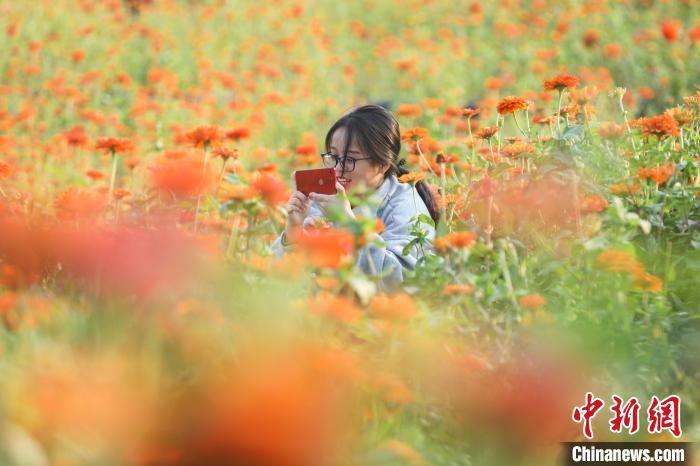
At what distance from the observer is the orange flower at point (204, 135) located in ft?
7.08

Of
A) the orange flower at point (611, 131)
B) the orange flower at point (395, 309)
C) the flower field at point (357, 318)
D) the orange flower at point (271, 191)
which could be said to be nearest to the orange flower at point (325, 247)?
the flower field at point (357, 318)

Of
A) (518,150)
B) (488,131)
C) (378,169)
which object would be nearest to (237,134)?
(378,169)

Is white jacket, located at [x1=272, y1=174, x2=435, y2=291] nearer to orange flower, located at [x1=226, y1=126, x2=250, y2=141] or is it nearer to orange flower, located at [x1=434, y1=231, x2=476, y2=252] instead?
orange flower, located at [x1=226, y1=126, x2=250, y2=141]

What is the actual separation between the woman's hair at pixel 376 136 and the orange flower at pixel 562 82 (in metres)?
0.60

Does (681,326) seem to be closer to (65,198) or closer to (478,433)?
(478,433)

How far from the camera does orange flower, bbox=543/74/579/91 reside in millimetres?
2223

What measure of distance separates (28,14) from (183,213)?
220 inches

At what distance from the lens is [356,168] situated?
2.63 m

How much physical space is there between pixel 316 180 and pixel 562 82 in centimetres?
69

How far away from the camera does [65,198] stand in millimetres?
2049

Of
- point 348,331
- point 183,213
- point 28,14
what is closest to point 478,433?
point 348,331

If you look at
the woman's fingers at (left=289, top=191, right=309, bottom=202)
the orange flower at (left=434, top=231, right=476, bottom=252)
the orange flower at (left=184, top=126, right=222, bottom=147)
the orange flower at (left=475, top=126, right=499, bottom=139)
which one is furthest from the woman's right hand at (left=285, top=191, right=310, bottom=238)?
the orange flower at (left=434, top=231, right=476, bottom=252)

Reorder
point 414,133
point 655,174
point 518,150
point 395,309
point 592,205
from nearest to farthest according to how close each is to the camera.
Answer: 1. point 395,309
2. point 592,205
3. point 655,174
4. point 518,150
5. point 414,133

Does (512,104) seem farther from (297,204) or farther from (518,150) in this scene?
(297,204)
